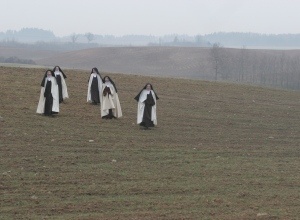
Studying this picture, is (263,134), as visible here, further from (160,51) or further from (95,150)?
(160,51)

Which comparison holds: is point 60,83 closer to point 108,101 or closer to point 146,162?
point 108,101

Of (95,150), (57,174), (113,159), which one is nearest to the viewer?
(57,174)

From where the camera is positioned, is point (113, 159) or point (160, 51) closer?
point (113, 159)

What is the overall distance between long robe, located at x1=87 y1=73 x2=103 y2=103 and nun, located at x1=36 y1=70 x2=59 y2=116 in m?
3.34

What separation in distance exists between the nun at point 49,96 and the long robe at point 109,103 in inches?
67.3

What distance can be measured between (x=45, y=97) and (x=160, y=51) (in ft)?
338

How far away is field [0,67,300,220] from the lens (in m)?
11.7

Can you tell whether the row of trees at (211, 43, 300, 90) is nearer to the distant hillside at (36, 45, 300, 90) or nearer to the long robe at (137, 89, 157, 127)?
the distant hillside at (36, 45, 300, 90)

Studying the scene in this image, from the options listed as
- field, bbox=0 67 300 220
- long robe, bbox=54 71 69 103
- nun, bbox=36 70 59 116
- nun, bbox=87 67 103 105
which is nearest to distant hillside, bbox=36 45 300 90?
nun, bbox=87 67 103 105

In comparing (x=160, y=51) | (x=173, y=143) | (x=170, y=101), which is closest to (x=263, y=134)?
(x=173, y=143)

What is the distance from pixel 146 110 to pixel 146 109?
0.12ft

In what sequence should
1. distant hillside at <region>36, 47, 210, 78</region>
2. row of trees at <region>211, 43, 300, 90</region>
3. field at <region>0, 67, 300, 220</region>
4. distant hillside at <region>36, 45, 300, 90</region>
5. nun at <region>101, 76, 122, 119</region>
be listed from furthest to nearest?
distant hillside at <region>36, 47, 210, 78</region> → distant hillside at <region>36, 45, 300, 90</region> → row of trees at <region>211, 43, 300, 90</region> → nun at <region>101, 76, 122, 119</region> → field at <region>0, 67, 300, 220</region>

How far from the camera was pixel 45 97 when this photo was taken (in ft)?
72.9

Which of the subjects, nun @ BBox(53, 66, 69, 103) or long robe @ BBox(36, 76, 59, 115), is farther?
nun @ BBox(53, 66, 69, 103)
